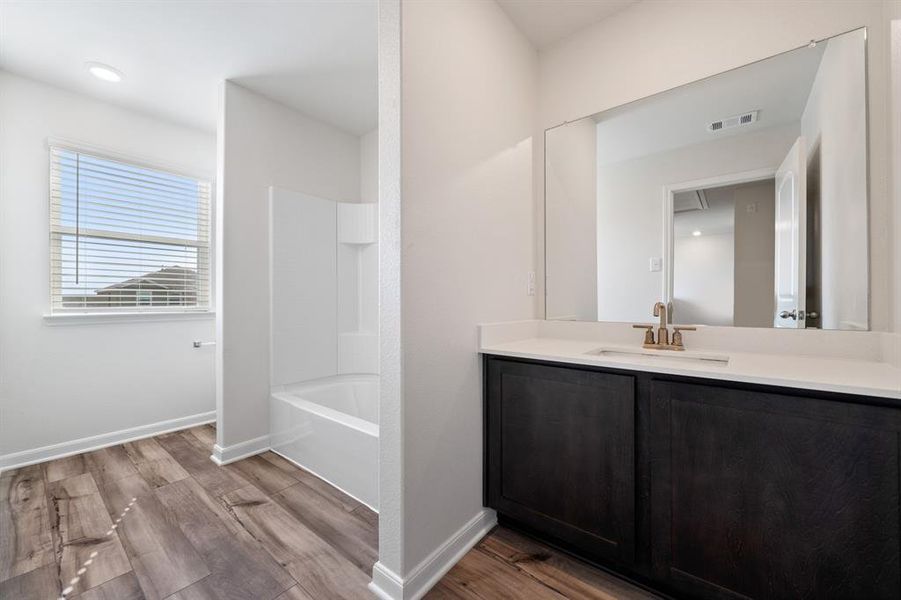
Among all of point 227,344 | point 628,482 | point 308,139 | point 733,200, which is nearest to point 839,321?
point 733,200

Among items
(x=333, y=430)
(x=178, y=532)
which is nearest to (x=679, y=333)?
(x=333, y=430)

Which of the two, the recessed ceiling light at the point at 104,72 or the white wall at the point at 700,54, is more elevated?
the recessed ceiling light at the point at 104,72

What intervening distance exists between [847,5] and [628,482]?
192 centimetres

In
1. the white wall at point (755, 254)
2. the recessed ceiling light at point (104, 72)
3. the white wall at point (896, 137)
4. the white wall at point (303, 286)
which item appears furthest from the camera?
the white wall at point (303, 286)

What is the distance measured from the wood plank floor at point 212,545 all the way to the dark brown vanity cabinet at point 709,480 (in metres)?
0.21

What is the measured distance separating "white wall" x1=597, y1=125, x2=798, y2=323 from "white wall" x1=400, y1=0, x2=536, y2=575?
18.7 inches

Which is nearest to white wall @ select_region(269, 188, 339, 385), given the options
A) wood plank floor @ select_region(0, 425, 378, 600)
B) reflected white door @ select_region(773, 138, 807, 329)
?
wood plank floor @ select_region(0, 425, 378, 600)

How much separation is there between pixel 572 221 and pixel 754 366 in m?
1.09

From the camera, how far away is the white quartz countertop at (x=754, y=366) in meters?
0.96

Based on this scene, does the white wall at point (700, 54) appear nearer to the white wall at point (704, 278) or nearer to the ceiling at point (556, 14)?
the ceiling at point (556, 14)

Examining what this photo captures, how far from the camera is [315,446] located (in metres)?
2.24

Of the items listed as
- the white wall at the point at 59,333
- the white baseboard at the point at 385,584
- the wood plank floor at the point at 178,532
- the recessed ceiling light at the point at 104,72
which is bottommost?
the wood plank floor at the point at 178,532

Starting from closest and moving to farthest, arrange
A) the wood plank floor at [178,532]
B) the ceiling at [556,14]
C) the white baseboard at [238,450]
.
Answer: the wood plank floor at [178,532], the ceiling at [556,14], the white baseboard at [238,450]

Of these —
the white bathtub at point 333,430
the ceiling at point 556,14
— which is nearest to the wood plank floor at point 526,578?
the white bathtub at point 333,430
